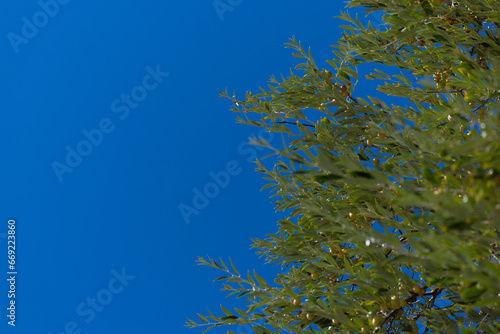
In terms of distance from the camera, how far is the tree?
2.00 metres

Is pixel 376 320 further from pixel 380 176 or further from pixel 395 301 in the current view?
pixel 380 176

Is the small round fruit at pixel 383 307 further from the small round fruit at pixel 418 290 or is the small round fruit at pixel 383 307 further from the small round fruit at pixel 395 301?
the small round fruit at pixel 418 290

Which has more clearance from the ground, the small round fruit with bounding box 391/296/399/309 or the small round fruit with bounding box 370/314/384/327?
the small round fruit with bounding box 391/296/399/309

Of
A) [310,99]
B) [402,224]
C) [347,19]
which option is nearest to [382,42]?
[347,19]

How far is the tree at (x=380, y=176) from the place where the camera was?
6.55 feet

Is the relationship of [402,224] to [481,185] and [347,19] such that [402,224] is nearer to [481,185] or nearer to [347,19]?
[481,185]

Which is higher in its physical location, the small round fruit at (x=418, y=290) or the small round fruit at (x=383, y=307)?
the small round fruit at (x=383, y=307)

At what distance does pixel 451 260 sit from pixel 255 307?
75.3 inches

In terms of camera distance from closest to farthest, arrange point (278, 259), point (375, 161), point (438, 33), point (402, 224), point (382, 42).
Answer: point (402, 224)
point (438, 33)
point (375, 161)
point (382, 42)
point (278, 259)

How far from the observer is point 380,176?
5.75 ft

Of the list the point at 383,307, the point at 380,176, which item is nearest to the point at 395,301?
the point at 383,307

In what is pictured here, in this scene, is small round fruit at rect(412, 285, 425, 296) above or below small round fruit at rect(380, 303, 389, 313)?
below

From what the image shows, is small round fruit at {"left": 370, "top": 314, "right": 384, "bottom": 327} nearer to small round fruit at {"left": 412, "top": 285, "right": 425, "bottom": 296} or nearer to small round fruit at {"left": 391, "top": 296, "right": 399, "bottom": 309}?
small round fruit at {"left": 391, "top": 296, "right": 399, "bottom": 309}

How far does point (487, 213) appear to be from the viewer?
4.35ft
